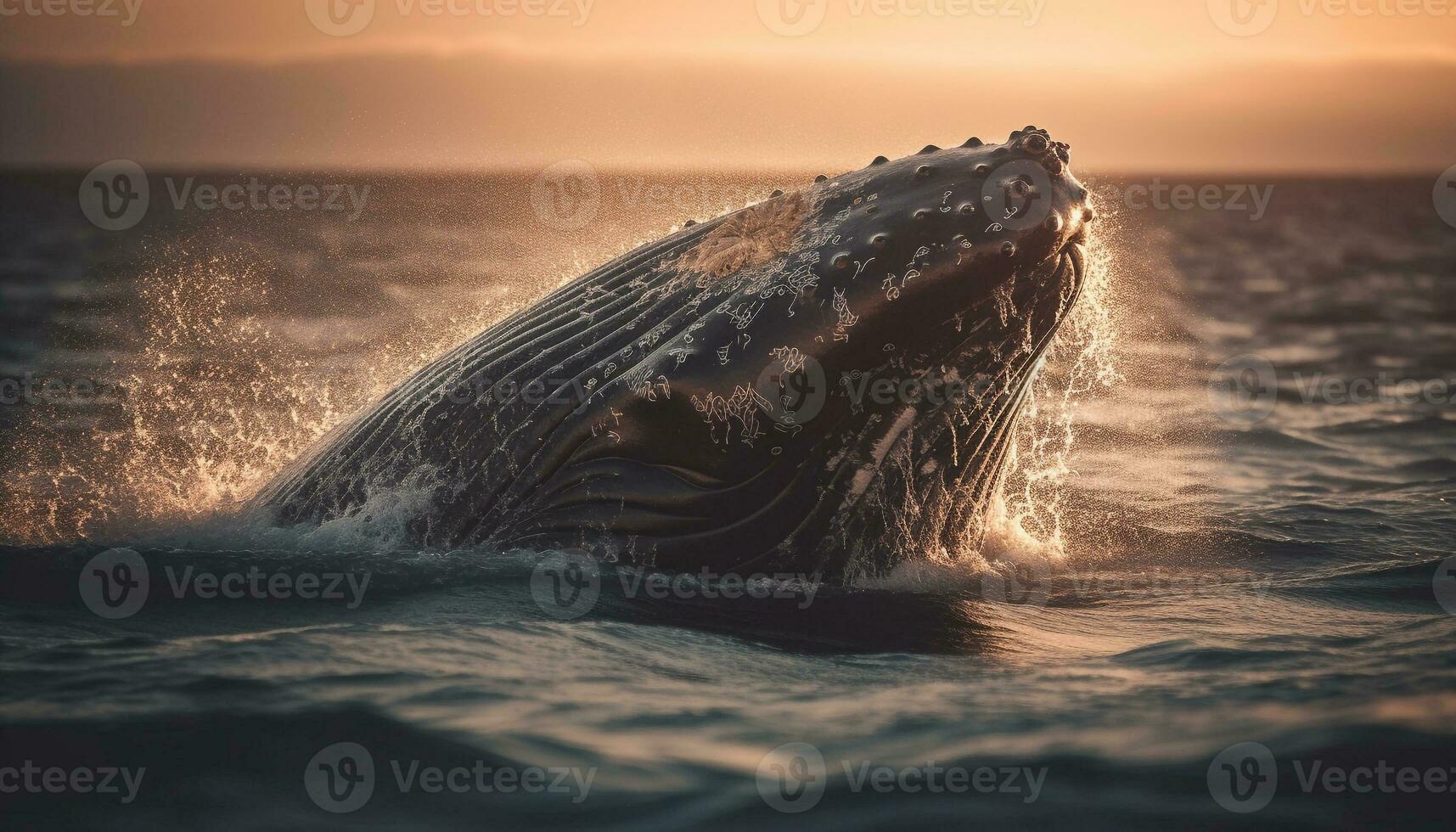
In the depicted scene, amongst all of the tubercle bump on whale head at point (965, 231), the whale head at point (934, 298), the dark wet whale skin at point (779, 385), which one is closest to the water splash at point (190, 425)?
the dark wet whale skin at point (779, 385)

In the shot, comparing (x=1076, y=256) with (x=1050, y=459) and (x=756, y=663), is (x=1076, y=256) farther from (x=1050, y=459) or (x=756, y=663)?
(x=1050, y=459)

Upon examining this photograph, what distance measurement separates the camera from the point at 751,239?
5.80m

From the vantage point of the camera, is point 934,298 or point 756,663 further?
point 934,298

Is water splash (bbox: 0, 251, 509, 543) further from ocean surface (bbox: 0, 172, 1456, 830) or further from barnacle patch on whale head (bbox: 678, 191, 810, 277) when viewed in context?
barnacle patch on whale head (bbox: 678, 191, 810, 277)

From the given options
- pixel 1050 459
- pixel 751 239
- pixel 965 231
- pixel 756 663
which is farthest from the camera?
pixel 1050 459

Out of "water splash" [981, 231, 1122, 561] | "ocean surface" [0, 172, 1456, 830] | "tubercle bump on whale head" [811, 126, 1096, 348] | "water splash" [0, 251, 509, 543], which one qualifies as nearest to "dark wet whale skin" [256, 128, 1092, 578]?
"tubercle bump on whale head" [811, 126, 1096, 348]

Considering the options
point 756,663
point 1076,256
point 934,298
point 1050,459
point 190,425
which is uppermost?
point 1076,256

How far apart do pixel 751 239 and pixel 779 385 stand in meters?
0.78

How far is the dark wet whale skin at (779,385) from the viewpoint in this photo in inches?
212

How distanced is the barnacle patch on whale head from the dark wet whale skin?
1 cm

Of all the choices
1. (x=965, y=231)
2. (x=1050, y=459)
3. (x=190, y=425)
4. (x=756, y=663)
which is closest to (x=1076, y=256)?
(x=965, y=231)

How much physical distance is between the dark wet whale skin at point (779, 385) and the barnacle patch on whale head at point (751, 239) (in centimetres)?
1

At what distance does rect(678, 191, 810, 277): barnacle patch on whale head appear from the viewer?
573 cm

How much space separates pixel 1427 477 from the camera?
10.8m
